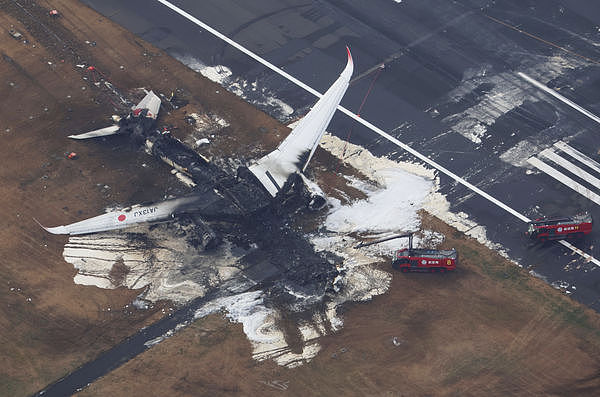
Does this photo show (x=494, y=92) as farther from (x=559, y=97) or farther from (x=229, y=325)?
(x=229, y=325)

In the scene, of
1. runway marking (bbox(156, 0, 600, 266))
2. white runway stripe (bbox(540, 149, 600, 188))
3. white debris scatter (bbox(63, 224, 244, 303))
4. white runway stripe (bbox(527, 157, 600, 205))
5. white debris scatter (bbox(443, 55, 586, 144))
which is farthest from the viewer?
white debris scatter (bbox(443, 55, 586, 144))

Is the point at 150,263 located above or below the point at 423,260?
below

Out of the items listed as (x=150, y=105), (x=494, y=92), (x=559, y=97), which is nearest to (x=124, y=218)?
(x=150, y=105)

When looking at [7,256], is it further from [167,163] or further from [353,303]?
[353,303]

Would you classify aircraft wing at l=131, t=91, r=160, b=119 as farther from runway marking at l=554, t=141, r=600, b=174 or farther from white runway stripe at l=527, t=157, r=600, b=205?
runway marking at l=554, t=141, r=600, b=174

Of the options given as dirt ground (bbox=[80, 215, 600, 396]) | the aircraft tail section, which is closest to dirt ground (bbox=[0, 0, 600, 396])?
dirt ground (bbox=[80, 215, 600, 396])

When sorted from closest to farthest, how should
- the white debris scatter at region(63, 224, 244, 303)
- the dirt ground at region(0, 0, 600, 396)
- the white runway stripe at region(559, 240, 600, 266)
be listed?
the dirt ground at region(0, 0, 600, 396) < the white debris scatter at region(63, 224, 244, 303) < the white runway stripe at region(559, 240, 600, 266)
